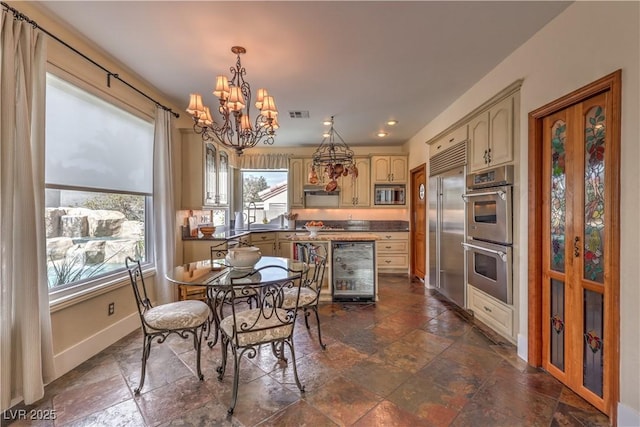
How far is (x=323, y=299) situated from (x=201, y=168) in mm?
2523

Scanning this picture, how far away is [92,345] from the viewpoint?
2.43 meters

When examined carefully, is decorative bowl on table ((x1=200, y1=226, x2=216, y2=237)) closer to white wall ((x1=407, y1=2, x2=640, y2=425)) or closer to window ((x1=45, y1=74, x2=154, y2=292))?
window ((x1=45, y1=74, x2=154, y2=292))

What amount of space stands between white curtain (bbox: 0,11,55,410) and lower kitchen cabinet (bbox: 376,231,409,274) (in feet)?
15.9

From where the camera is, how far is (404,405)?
1822 mm

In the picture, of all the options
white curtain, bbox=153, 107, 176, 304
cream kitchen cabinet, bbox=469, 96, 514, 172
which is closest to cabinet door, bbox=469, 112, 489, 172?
cream kitchen cabinet, bbox=469, 96, 514, 172

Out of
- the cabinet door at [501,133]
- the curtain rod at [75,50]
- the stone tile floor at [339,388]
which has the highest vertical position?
the curtain rod at [75,50]

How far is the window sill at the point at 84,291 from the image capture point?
215 cm

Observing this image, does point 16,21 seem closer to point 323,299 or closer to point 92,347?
point 92,347

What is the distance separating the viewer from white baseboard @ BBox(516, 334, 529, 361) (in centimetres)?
233

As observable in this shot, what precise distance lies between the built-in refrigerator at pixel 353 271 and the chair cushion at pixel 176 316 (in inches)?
80.2

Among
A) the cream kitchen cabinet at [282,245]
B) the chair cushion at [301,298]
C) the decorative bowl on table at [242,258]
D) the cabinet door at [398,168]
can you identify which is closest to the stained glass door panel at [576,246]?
the chair cushion at [301,298]

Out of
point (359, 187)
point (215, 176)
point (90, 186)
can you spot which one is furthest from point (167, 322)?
point (359, 187)

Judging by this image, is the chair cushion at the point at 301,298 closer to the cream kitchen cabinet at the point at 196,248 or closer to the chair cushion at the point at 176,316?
the chair cushion at the point at 176,316

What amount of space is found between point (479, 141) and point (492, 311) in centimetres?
180
